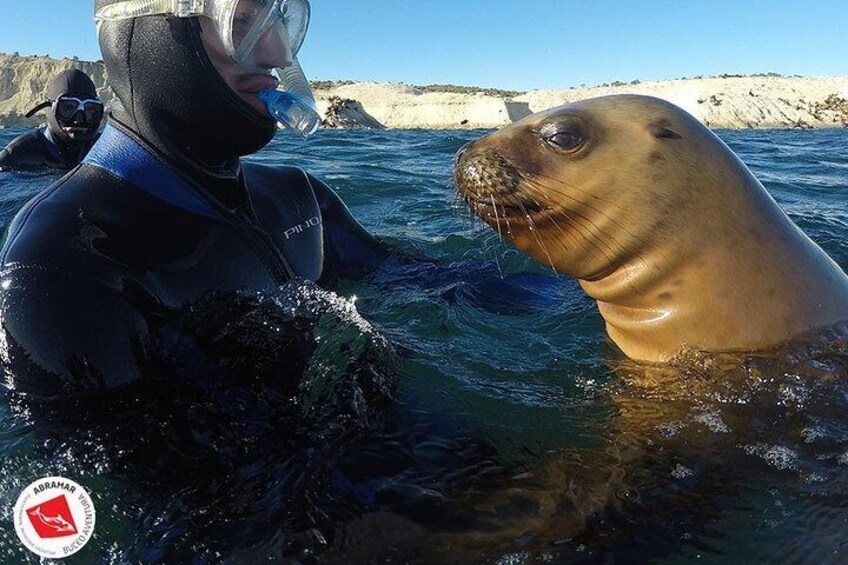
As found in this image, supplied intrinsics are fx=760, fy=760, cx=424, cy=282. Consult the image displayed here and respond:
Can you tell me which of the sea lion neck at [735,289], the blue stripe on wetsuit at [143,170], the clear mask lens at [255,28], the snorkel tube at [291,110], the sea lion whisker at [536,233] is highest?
the clear mask lens at [255,28]

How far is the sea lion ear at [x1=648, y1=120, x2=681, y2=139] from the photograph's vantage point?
9.19ft

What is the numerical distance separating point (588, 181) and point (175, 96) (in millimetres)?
1464

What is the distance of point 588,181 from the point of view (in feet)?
9.02

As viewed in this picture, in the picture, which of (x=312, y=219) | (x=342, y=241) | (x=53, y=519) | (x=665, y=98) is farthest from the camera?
(x=665, y=98)

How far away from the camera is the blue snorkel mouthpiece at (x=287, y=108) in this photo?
2684mm

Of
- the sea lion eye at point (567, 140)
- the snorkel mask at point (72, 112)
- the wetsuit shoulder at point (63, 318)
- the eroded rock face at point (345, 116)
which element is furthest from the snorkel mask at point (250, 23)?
the eroded rock face at point (345, 116)

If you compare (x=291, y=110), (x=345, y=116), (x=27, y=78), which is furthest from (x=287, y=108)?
(x=27, y=78)

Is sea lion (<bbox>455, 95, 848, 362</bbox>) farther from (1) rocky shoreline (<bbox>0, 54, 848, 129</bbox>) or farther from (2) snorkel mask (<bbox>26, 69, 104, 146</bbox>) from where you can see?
(1) rocky shoreline (<bbox>0, 54, 848, 129</bbox>)

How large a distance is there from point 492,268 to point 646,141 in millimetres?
1910

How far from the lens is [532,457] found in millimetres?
2275

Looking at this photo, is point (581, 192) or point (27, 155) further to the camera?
point (27, 155)

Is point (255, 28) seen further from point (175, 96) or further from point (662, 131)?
point (662, 131)

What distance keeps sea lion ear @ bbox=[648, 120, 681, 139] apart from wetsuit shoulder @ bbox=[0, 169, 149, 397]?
189 centimetres

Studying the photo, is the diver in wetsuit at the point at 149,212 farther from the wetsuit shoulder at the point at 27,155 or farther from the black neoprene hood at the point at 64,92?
the wetsuit shoulder at the point at 27,155
